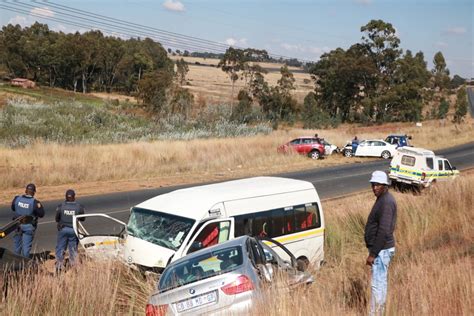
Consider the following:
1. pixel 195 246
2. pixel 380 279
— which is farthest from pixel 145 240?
pixel 380 279

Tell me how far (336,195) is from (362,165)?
12.8 m

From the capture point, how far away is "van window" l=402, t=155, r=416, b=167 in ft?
75.2

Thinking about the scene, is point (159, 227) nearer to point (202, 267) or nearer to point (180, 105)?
point (202, 267)

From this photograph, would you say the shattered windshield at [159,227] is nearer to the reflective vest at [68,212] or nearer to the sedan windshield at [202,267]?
the reflective vest at [68,212]

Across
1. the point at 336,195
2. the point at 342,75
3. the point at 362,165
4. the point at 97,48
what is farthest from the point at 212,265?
the point at 97,48

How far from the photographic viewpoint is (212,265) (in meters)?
6.05

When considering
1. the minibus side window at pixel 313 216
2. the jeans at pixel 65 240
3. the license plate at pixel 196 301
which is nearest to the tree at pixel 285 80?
the minibus side window at pixel 313 216

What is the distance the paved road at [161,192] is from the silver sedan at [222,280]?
285 inches

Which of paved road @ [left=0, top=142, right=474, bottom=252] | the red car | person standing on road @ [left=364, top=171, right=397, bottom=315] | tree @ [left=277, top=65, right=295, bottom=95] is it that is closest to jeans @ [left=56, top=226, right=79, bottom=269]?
paved road @ [left=0, top=142, right=474, bottom=252]

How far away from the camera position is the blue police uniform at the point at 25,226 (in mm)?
10320

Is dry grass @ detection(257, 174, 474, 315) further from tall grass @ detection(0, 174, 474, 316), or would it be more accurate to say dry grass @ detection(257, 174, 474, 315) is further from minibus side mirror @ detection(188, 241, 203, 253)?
minibus side mirror @ detection(188, 241, 203, 253)

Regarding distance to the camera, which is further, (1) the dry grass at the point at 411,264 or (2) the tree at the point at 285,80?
(2) the tree at the point at 285,80

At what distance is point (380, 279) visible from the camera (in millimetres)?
6336

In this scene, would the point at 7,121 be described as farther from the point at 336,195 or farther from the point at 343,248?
the point at 343,248
